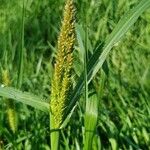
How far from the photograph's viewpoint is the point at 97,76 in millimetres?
2068

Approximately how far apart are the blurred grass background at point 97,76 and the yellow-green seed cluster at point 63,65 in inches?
7.0

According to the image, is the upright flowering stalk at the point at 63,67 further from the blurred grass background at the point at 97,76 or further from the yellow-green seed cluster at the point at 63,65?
the blurred grass background at the point at 97,76

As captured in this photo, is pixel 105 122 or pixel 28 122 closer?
pixel 105 122

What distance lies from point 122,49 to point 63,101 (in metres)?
1.34

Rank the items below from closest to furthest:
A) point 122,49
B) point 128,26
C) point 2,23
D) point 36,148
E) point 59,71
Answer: point 59,71 → point 128,26 → point 36,148 → point 122,49 → point 2,23

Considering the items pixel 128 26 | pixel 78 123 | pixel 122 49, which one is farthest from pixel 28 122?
pixel 128 26

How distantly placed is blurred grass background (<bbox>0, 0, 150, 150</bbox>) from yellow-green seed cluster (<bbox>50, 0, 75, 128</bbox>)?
7.0 inches

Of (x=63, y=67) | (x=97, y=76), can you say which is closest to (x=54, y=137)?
(x=63, y=67)

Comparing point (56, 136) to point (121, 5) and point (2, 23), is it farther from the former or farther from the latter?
point (2, 23)

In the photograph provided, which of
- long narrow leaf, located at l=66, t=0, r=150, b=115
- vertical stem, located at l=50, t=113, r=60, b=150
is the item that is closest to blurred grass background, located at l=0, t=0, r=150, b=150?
long narrow leaf, located at l=66, t=0, r=150, b=115

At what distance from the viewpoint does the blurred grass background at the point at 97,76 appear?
5.31ft

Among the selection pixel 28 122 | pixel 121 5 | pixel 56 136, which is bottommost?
pixel 56 136

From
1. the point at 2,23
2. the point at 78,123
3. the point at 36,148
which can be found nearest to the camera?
the point at 36,148

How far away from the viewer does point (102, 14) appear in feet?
8.25
